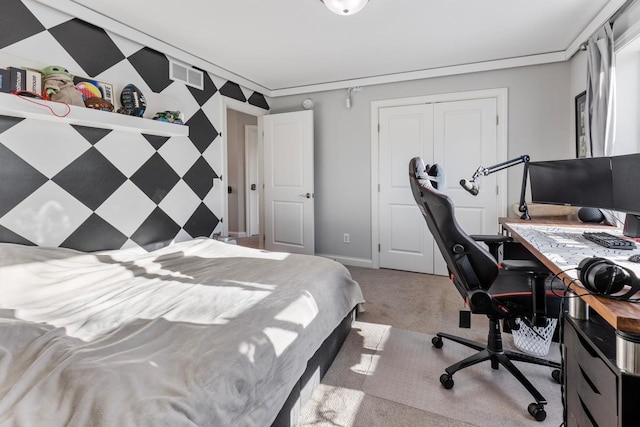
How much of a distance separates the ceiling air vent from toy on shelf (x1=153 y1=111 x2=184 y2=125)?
41cm

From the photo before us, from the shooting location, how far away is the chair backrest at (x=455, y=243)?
5.14ft

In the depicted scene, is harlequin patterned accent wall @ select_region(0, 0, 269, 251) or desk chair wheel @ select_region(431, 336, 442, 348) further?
desk chair wheel @ select_region(431, 336, 442, 348)

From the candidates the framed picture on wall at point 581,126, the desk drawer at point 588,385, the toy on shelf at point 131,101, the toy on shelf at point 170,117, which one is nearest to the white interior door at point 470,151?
the framed picture on wall at point 581,126

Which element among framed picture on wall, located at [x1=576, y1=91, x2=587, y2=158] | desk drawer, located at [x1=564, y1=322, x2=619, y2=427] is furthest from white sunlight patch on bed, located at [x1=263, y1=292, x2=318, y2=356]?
framed picture on wall, located at [x1=576, y1=91, x2=587, y2=158]

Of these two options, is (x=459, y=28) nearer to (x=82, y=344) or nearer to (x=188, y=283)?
(x=188, y=283)

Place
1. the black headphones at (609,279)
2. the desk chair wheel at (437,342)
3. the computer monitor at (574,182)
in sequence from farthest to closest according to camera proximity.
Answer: the desk chair wheel at (437,342)
the computer monitor at (574,182)
the black headphones at (609,279)

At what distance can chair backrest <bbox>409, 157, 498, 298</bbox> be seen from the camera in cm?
157

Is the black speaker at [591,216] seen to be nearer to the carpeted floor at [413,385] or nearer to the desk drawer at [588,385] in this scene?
the carpeted floor at [413,385]

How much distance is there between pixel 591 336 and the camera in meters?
1.04

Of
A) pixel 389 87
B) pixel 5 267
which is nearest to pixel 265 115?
pixel 389 87

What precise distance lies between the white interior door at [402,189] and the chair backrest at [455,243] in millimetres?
2245

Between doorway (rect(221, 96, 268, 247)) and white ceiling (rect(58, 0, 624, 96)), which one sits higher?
white ceiling (rect(58, 0, 624, 96))

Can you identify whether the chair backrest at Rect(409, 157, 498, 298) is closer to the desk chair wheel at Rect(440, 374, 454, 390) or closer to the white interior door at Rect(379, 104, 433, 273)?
the desk chair wheel at Rect(440, 374, 454, 390)

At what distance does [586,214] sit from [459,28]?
1.79 metres
